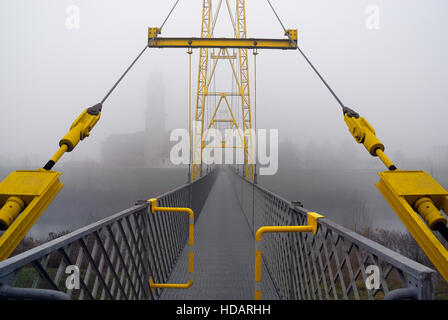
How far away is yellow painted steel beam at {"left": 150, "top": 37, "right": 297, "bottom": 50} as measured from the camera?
7500 mm

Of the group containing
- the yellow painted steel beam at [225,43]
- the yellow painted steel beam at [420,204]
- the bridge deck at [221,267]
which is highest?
the yellow painted steel beam at [225,43]

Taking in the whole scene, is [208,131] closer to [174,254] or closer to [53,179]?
[174,254]

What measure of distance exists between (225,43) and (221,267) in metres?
6.93

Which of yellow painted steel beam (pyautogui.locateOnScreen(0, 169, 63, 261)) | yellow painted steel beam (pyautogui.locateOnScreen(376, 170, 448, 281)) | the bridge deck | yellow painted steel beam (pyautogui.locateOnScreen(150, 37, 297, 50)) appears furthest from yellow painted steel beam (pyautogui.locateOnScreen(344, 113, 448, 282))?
yellow painted steel beam (pyautogui.locateOnScreen(150, 37, 297, 50))

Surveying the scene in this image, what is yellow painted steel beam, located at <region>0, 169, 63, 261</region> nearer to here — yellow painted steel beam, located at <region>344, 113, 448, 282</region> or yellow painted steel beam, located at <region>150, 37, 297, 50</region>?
yellow painted steel beam, located at <region>344, 113, 448, 282</region>

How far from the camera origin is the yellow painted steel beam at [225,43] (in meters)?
7.50

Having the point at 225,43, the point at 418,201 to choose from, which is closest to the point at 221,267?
the point at 418,201

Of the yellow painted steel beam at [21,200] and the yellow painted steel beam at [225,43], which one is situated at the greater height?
the yellow painted steel beam at [225,43]

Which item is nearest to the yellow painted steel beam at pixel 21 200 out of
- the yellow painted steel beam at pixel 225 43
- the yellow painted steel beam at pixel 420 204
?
the yellow painted steel beam at pixel 420 204

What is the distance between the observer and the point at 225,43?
8.06 m

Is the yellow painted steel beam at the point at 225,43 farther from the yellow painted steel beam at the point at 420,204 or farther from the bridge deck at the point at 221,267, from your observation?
the yellow painted steel beam at the point at 420,204

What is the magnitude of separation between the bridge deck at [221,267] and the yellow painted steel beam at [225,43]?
19.7 feet

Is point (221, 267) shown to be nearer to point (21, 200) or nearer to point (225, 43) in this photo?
point (21, 200)

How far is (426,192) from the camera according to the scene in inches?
87.6
